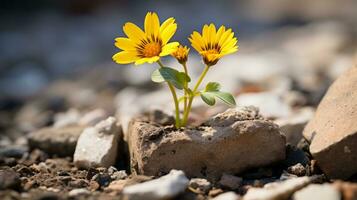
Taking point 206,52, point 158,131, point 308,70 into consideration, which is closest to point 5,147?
point 158,131

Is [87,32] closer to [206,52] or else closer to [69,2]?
[69,2]

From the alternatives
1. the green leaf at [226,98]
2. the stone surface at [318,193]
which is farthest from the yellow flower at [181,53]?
the stone surface at [318,193]

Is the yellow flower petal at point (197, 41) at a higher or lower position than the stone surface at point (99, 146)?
higher

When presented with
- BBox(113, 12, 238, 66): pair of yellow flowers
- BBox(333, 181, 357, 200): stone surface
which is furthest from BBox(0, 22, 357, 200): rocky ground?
BBox(113, 12, 238, 66): pair of yellow flowers

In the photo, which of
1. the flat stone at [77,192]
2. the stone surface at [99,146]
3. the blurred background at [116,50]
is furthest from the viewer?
the blurred background at [116,50]

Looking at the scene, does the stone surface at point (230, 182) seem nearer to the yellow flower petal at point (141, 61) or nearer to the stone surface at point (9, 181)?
the yellow flower petal at point (141, 61)

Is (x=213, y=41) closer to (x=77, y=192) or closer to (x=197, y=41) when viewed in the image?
(x=197, y=41)
